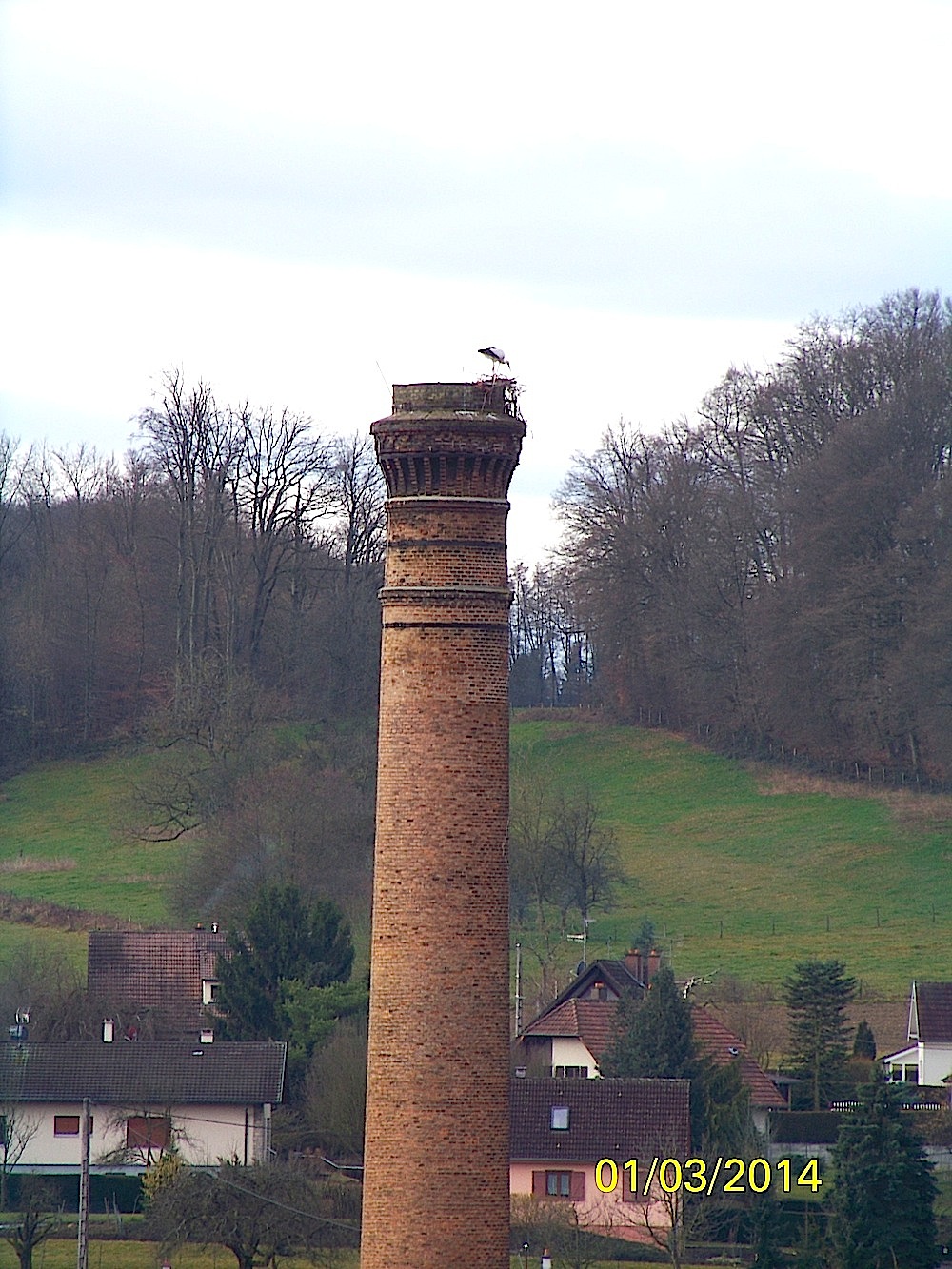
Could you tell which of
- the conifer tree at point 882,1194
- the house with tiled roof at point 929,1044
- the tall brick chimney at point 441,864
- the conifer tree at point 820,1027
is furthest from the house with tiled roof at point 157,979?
Answer: the tall brick chimney at point 441,864

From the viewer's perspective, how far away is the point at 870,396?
8000cm

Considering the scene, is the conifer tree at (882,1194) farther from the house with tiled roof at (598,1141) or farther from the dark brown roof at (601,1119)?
the dark brown roof at (601,1119)

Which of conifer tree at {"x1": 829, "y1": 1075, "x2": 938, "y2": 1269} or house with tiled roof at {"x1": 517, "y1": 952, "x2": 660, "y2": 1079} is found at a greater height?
house with tiled roof at {"x1": 517, "y1": 952, "x2": 660, "y2": 1079}

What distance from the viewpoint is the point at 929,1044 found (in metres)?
48.4

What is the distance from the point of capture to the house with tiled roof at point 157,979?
49.1m

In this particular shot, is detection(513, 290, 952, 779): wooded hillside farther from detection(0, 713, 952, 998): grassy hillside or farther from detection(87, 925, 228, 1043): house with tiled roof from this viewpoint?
detection(87, 925, 228, 1043): house with tiled roof

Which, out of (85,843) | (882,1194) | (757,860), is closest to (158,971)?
(85,843)

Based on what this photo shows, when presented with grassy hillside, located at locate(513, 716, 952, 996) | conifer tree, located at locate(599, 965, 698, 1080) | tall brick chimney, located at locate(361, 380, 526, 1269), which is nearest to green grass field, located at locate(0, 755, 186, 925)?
grassy hillside, located at locate(513, 716, 952, 996)

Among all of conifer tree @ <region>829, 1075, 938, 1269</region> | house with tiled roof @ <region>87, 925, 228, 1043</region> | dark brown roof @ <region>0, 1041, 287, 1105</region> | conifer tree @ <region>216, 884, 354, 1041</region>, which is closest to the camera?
conifer tree @ <region>829, 1075, 938, 1269</region>

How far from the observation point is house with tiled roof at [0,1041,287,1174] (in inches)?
1694

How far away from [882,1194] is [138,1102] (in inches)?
598

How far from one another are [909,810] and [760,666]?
9737 millimetres

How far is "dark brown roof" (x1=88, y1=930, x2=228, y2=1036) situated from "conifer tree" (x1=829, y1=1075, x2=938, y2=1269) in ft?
56.7

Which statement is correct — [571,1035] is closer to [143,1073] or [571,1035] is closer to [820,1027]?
[820,1027]
